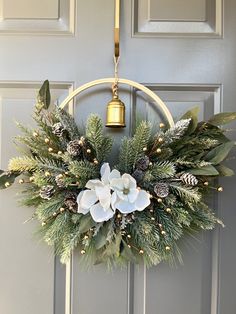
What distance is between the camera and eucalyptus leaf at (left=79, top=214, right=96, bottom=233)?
0.75 m

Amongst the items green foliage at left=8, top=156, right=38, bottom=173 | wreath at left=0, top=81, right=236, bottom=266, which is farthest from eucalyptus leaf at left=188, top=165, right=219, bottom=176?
green foliage at left=8, top=156, right=38, bottom=173

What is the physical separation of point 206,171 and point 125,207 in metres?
0.18

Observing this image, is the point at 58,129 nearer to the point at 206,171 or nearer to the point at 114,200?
the point at 114,200

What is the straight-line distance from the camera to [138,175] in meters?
0.76

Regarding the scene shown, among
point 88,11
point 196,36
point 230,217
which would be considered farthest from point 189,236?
point 88,11

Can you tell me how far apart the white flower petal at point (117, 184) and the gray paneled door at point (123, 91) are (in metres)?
0.17

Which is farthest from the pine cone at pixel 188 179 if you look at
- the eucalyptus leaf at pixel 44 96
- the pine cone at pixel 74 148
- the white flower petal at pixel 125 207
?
the eucalyptus leaf at pixel 44 96

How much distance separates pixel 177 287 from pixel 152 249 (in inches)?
7.6

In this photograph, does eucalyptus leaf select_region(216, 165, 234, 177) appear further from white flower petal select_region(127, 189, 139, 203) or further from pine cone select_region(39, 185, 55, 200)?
pine cone select_region(39, 185, 55, 200)

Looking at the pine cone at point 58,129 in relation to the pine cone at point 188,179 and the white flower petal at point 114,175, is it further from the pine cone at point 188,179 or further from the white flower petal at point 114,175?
the pine cone at point 188,179

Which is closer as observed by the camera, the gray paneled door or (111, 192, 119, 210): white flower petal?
(111, 192, 119, 210): white flower petal

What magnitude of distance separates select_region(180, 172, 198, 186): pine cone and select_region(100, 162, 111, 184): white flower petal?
5.9 inches

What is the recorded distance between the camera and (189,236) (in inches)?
34.9

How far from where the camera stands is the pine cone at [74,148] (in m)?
0.74
